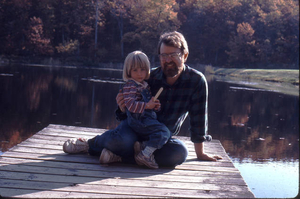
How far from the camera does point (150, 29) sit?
115 feet

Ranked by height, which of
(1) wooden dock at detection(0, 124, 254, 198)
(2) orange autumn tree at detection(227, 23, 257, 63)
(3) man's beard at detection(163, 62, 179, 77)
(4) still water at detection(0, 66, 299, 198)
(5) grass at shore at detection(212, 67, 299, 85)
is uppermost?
(2) orange autumn tree at detection(227, 23, 257, 63)

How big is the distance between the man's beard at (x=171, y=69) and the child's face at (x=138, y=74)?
0.17 metres

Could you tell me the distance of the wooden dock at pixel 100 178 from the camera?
2.38m

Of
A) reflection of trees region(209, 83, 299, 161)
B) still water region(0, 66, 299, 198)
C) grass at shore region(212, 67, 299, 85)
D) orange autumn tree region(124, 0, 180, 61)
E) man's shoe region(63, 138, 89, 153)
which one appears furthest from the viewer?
orange autumn tree region(124, 0, 180, 61)

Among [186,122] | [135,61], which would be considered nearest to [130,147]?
[135,61]

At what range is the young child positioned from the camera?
2.88 metres

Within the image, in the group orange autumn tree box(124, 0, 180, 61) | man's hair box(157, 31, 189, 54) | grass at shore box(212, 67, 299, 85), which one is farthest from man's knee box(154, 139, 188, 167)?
orange autumn tree box(124, 0, 180, 61)

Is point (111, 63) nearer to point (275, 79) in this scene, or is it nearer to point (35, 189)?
point (275, 79)

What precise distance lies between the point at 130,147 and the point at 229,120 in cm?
613

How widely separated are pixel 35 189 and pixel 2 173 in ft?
1.30

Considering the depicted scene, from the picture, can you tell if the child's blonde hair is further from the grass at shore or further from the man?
the grass at shore

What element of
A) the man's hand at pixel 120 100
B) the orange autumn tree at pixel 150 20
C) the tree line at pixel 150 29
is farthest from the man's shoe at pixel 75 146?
the orange autumn tree at pixel 150 20

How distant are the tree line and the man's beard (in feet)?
98.3

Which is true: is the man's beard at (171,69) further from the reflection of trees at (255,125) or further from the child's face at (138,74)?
the reflection of trees at (255,125)
